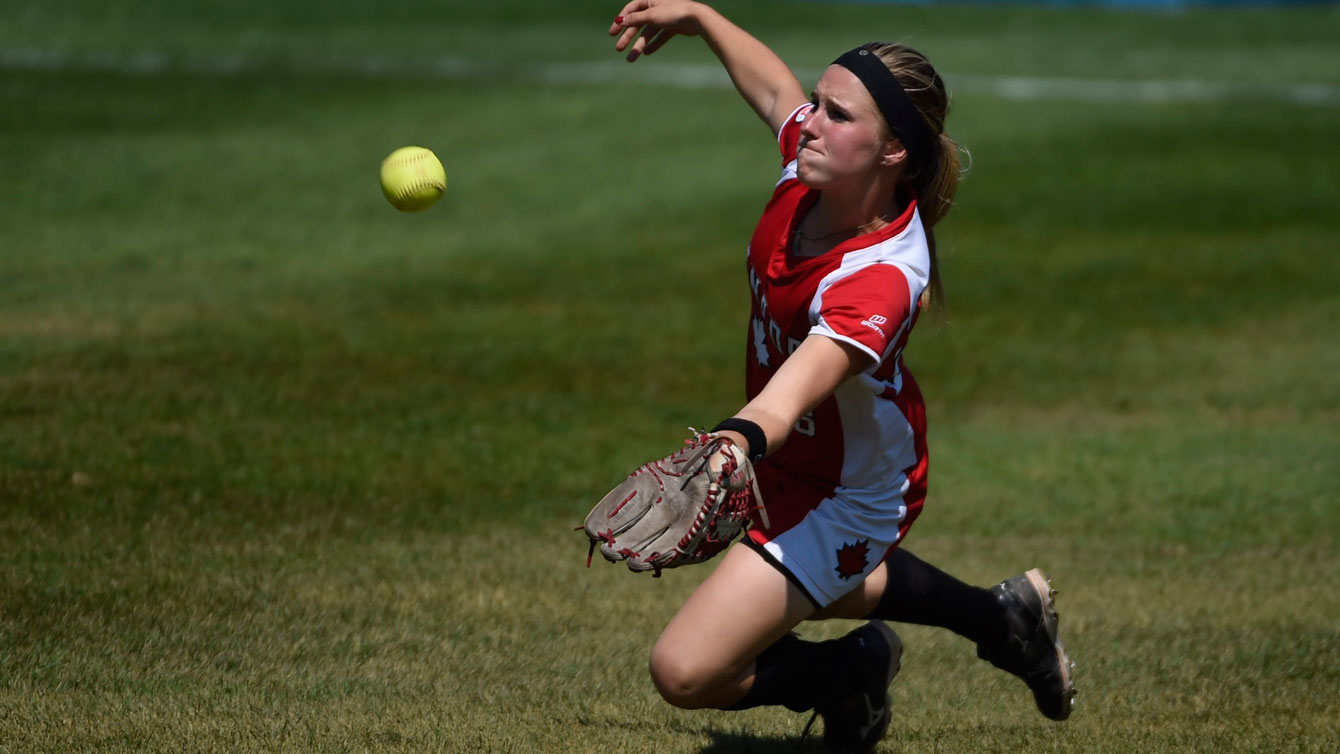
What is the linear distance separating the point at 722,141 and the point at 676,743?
13509 mm

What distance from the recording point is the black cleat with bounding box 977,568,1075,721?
512cm

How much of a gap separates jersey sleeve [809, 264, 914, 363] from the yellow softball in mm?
2085

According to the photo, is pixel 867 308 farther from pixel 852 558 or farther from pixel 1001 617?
pixel 1001 617

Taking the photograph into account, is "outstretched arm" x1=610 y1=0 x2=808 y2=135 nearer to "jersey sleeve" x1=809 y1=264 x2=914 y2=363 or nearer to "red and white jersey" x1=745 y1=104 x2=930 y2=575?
"red and white jersey" x1=745 y1=104 x2=930 y2=575

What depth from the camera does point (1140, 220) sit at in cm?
1473

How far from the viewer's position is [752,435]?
148 inches

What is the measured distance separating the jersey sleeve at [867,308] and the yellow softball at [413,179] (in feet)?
6.84

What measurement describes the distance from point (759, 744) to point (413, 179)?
249cm

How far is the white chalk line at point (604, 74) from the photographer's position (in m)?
20.5

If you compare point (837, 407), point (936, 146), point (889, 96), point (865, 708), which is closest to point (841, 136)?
point (889, 96)

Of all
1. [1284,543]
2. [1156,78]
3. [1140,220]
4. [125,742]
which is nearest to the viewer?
[125,742]

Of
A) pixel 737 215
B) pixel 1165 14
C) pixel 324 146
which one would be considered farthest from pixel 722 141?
pixel 1165 14

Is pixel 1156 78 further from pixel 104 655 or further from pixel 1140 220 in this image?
pixel 104 655

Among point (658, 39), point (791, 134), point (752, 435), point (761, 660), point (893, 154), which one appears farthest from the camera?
point (658, 39)
